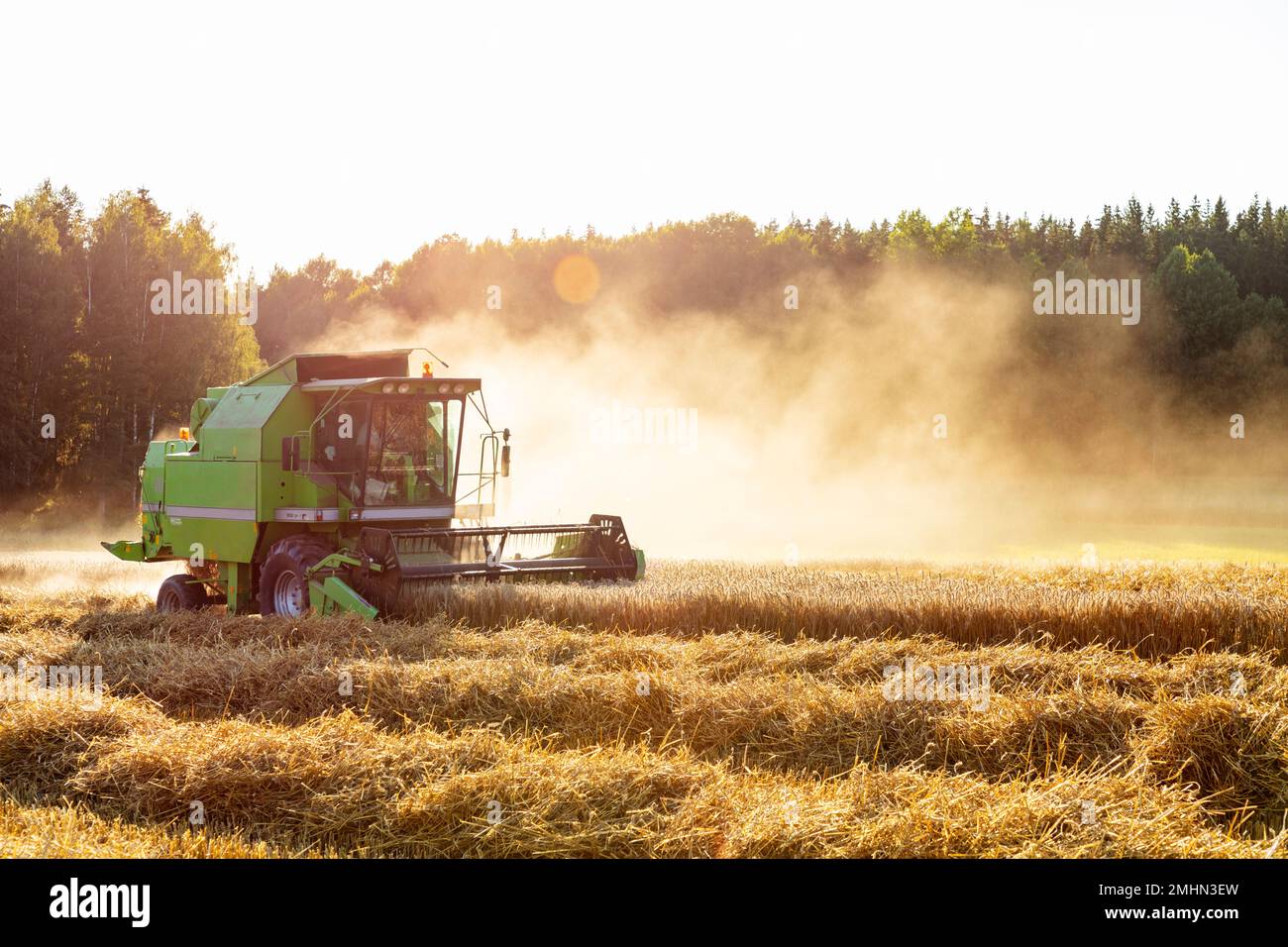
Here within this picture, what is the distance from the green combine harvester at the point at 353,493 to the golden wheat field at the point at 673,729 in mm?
1148

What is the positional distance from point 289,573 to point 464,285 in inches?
1777

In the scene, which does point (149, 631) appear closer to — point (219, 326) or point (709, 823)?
point (709, 823)

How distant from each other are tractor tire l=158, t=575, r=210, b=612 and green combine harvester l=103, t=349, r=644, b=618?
247mm

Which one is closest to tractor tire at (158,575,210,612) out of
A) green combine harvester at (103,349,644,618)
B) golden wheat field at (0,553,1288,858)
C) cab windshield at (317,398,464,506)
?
green combine harvester at (103,349,644,618)

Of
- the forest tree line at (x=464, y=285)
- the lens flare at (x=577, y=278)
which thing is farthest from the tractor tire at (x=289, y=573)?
the lens flare at (x=577, y=278)

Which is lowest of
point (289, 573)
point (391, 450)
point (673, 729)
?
point (673, 729)

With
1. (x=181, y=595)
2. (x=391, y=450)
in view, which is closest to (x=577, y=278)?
(x=181, y=595)

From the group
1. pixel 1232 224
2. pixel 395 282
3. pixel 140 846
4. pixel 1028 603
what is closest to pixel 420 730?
pixel 140 846

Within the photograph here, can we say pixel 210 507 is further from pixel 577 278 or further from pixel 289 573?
pixel 577 278

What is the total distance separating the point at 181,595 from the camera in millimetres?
14352

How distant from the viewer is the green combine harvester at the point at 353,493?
12539 mm

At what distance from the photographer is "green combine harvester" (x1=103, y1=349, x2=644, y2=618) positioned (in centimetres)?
1254

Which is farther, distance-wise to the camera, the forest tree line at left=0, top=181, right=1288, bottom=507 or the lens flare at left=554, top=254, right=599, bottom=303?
the lens flare at left=554, top=254, right=599, bottom=303

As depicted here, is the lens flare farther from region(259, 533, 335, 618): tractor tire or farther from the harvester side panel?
region(259, 533, 335, 618): tractor tire
